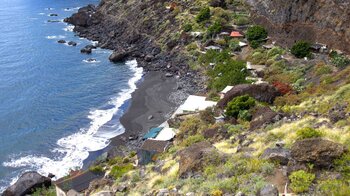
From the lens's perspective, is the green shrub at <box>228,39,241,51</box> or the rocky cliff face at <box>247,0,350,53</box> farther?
the green shrub at <box>228,39,241,51</box>

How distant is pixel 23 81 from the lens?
7556cm

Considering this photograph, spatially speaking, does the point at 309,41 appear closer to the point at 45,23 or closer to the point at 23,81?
the point at 23,81

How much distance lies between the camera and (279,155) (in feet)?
65.1

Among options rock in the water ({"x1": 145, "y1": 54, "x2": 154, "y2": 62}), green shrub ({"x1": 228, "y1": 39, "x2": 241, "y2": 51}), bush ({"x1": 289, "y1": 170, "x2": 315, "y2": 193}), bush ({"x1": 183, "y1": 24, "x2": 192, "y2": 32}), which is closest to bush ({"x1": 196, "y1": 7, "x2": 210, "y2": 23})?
bush ({"x1": 183, "y1": 24, "x2": 192, "y2": 32})

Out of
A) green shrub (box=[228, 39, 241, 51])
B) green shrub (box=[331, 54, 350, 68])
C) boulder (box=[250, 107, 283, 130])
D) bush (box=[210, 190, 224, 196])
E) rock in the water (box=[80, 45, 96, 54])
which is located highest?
bush (box=[210, 190, 224, 196])

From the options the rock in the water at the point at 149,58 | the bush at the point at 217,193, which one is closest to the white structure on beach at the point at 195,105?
the rock in the water at the point at 149,58

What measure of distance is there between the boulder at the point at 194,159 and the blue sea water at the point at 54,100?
24.1 metres

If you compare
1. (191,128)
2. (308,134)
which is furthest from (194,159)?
(191,128)

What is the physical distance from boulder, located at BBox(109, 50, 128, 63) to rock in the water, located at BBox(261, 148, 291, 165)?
218 feet

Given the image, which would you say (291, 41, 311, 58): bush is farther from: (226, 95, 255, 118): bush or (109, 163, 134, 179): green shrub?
(109, 163, 134, 179): green shrub

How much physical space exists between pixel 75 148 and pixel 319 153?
37.4m

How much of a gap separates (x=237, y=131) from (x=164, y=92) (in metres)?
32.2

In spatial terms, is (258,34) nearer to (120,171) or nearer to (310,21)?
(310,21)

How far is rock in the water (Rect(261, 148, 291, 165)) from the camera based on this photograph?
19516 mm
